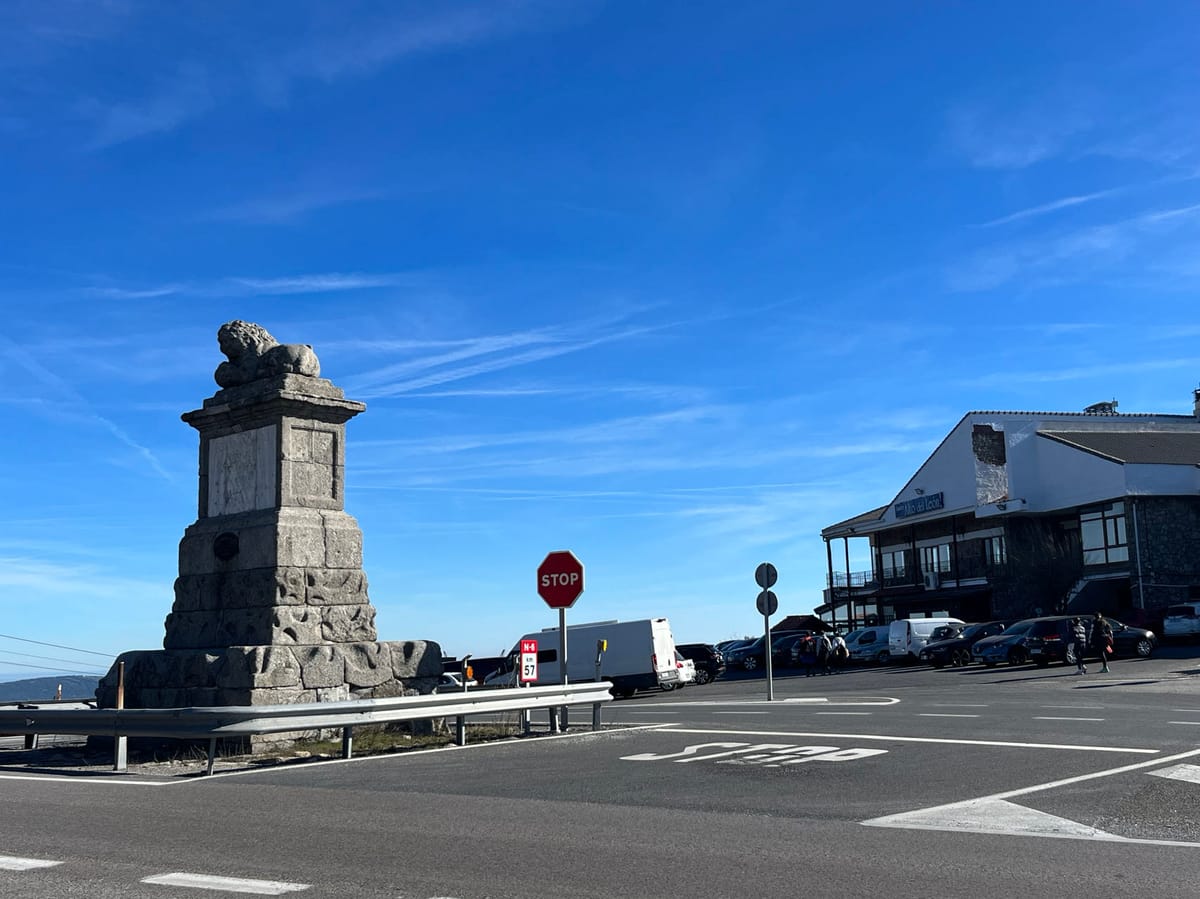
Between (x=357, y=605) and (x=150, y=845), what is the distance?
9.25 m

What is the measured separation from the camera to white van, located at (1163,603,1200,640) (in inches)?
1641

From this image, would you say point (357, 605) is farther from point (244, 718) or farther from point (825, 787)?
point (825, 787)

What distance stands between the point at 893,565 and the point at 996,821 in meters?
58.6

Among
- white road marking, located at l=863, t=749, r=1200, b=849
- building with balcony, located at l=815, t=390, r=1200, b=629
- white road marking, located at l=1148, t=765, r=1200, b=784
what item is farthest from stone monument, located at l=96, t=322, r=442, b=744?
building with balcony, located at l=815, t=390, r=1200, b=629

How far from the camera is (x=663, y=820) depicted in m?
8.42

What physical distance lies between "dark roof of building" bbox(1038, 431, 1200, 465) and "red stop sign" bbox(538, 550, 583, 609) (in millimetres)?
40037

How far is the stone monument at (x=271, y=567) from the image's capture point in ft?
51.4

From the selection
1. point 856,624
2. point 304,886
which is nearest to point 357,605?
point 304,886

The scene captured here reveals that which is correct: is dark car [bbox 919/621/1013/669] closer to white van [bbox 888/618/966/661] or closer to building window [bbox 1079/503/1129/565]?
white van [bbox 888/618/966/661]

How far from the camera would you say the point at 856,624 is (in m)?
66.9

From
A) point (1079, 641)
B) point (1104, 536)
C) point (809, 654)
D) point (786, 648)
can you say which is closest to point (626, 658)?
point (1079, 641)

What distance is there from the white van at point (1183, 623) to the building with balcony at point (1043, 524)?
1.40 m

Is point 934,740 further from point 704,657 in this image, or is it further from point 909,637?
point 909,637

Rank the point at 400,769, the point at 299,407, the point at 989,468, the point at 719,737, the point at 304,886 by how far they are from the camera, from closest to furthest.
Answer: the point at 304,886 → the point at 400,769 → the point at 719,737 → the point at 299,407 → the point at 989,468
